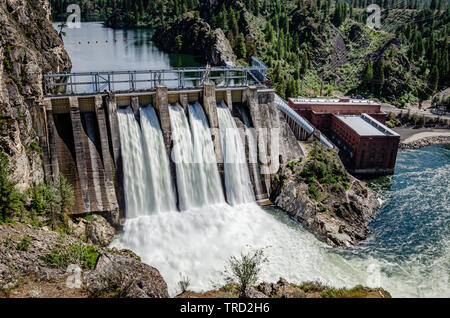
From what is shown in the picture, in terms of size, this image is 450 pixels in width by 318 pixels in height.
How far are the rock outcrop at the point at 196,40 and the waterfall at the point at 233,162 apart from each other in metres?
53.1

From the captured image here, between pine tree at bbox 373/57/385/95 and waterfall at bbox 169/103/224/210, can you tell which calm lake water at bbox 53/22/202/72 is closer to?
waterfall at bbox 169/103/224/210

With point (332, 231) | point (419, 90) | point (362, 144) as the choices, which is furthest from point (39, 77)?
point (419, 90)

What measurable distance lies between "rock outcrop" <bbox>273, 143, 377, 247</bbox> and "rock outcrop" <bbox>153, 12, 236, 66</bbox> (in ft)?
184

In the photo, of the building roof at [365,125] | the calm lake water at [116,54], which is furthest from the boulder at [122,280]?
the calm lake water at [116,54]

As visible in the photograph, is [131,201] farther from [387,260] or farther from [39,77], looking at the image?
[387,260]

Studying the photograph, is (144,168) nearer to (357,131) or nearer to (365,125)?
(357,131)

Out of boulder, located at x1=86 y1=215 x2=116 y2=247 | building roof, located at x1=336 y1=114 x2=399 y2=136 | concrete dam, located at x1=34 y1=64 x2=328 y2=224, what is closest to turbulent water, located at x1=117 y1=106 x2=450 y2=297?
concrete dam, located at x1=34 y1=64 x2=328 y2=224

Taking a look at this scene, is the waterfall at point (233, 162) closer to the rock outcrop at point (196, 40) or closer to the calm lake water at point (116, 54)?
the calm lake water at point (116, 54)

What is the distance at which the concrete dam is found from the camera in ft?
146

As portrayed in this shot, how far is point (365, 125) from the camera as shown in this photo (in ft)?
248

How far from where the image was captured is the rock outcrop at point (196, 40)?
10906 centimetres

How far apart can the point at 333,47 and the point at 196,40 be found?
166ft

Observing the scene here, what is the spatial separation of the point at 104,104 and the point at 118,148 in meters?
5.52
